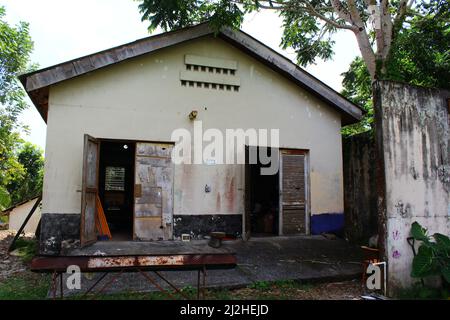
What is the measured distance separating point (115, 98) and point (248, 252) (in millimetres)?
4292

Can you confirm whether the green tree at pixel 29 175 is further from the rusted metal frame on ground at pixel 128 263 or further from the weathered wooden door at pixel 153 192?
the rusted metal frame on ground at pixel 128 263

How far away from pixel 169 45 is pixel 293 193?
4.53 metres

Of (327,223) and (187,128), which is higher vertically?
(187,128)

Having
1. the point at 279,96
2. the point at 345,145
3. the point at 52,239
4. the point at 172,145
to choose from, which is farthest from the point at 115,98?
the point at 345,145

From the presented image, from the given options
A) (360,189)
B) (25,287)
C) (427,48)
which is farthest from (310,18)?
(25,287)

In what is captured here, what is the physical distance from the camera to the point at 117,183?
1336 cm

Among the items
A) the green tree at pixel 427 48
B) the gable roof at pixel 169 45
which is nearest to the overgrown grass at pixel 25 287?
the gable roof at pixel 169 45

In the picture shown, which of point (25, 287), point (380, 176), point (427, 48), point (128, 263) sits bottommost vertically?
point (25, 287)

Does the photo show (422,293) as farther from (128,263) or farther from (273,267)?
(128,263)

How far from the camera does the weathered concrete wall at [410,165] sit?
5.10m

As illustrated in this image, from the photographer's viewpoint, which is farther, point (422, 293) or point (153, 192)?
point (153, 192)

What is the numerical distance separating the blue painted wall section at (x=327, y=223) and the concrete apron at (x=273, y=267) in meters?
0.26

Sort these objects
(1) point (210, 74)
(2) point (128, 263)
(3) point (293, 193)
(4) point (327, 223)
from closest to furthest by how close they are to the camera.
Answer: (2) point (128, 263), (1) point (210, 74), (3) point (293, 193), (4) point (327, 223)

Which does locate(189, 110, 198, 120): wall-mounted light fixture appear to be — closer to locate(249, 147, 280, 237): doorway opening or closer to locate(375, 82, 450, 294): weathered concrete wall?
locate(249, 147, 280, 237): doorway opening
